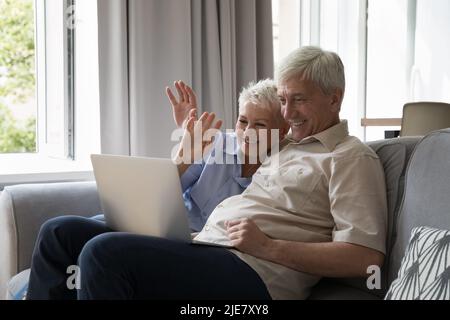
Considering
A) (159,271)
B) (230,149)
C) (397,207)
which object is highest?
(230,149)

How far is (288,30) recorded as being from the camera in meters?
3.85

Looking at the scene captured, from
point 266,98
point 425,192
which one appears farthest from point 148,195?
point 425,192

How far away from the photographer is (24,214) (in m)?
2.10

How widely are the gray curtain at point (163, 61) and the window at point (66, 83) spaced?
0.13 meters

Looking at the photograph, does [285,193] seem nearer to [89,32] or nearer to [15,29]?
[89,32]

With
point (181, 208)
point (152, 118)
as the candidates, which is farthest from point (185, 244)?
point (152, 118)

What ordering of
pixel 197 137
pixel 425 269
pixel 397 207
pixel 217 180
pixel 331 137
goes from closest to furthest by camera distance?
pixel 425 269 → pixel 397 207 → pixel 331 137 → pixel 197 137 → pixel 217 180

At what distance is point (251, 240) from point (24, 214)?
3.10ft

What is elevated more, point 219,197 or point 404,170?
point 404,170

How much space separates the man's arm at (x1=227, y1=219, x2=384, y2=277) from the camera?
1488 millimetres

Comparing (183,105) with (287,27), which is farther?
(287,27)

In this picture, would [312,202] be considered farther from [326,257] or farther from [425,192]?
[425,192]

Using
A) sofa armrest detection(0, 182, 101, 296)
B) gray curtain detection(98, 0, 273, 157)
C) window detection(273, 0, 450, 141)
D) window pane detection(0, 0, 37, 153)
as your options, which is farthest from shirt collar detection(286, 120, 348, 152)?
window pane detection(0, 0, 37, 153)
